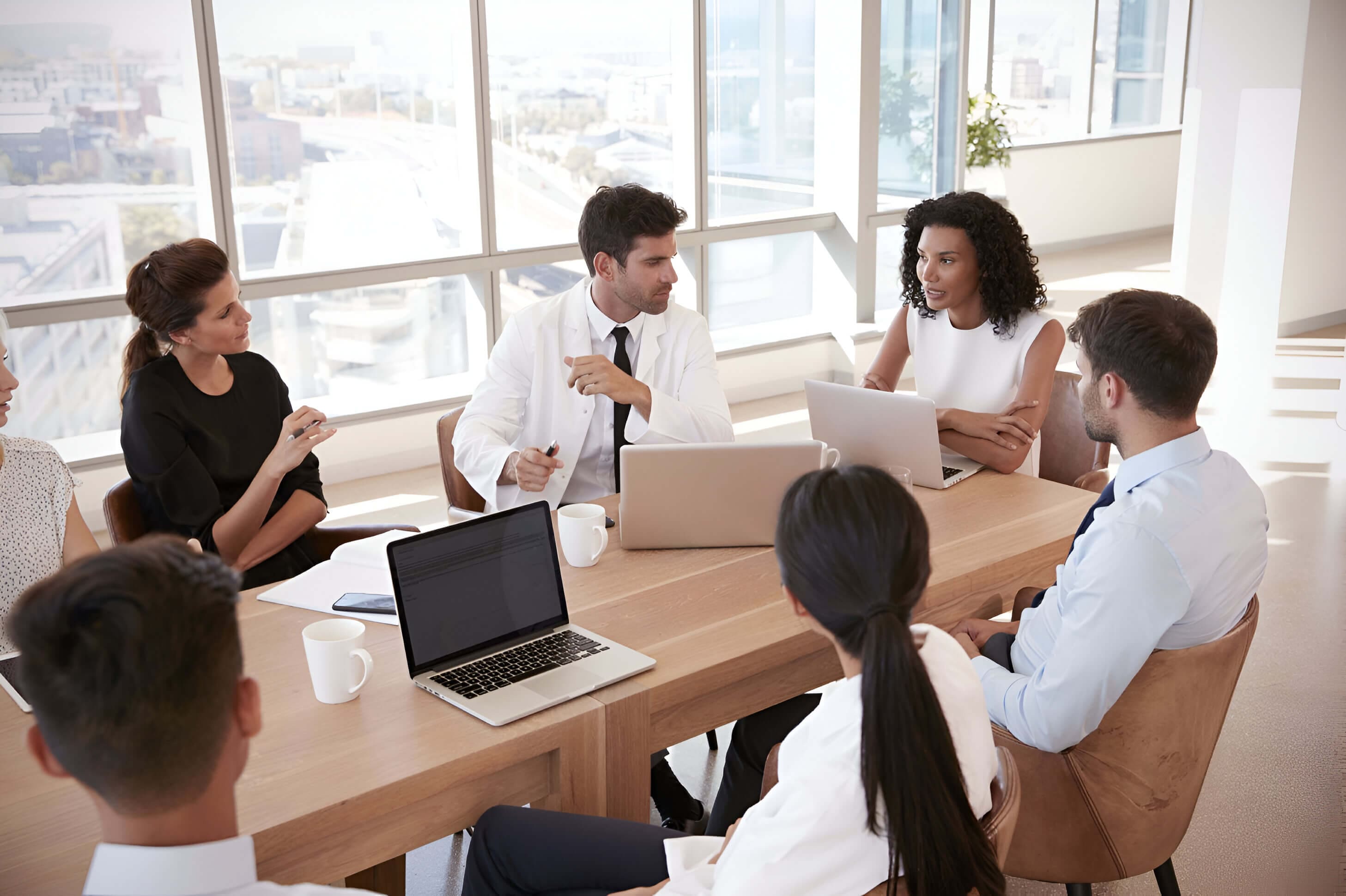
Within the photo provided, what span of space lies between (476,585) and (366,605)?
0.33m

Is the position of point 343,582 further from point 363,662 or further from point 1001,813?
point 1001,813

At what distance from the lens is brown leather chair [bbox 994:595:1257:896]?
1.79 m

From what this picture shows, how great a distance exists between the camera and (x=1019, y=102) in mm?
10969

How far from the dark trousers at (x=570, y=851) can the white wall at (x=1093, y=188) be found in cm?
961

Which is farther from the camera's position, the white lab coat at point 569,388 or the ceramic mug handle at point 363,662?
the white lab coat at point 569,388

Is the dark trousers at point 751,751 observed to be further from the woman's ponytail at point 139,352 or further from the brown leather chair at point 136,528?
the woman's ponytail at point 139,352

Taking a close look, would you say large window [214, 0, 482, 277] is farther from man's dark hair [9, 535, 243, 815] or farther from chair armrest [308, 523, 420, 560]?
man's dark hair [9, 535, 243, 815]

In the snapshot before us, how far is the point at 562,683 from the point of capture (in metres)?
1.77

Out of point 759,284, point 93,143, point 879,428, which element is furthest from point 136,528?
point 759,284

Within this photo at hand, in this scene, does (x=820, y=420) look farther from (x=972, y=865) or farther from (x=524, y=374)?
(x=972, y=865)

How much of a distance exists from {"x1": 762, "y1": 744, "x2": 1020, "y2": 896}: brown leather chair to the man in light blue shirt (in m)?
0.33

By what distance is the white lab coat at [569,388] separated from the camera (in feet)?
9.37

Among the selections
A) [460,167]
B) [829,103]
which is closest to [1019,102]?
[829,103]

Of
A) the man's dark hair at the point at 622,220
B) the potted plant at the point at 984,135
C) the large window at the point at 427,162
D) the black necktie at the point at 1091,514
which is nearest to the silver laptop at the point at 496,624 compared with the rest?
the black necktie at the point at 1091,514
